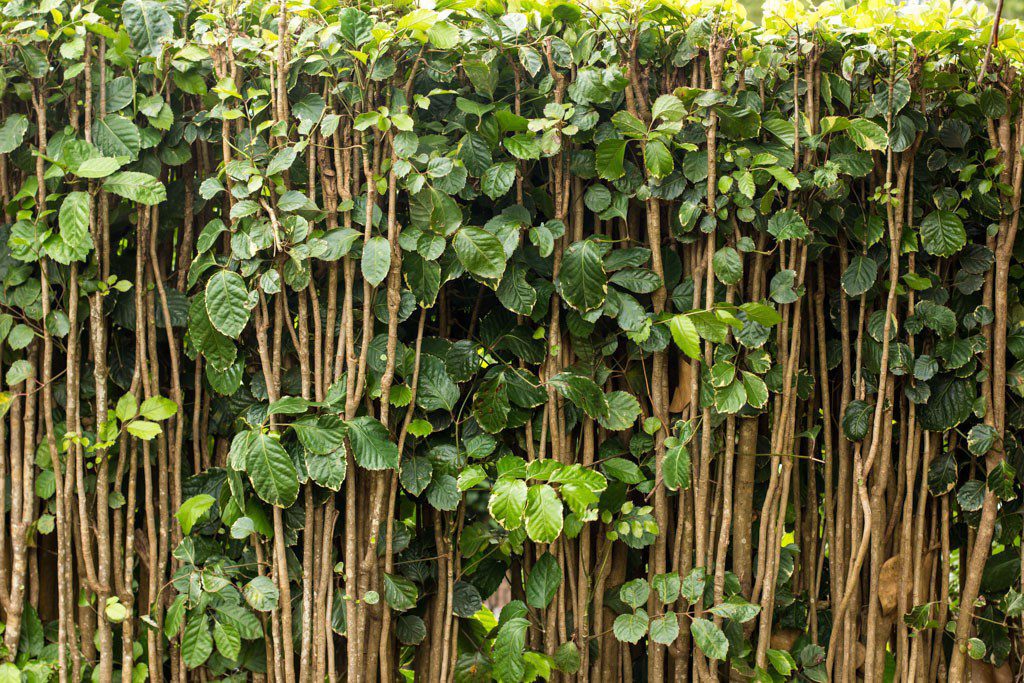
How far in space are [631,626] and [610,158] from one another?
1.06 m

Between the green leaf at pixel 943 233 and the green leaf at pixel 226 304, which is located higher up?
the green leaf at pixel 943 233

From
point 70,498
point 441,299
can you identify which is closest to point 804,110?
point 441,299

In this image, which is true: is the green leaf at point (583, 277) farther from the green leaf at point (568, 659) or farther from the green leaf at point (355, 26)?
the green leaf at point (568, 659)

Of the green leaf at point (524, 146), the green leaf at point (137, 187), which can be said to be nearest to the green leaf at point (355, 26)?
the green leaf at point (524, 146)

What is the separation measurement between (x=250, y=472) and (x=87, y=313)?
23.9 inches

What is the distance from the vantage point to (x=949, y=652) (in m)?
1.96


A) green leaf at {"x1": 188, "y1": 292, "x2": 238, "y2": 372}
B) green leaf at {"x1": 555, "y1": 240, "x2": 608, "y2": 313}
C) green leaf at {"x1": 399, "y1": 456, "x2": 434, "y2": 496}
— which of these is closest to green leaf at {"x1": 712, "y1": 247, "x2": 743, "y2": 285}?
green leaf at {"x1": 555, "y1": 240, "x2": 608, "y2": 313}

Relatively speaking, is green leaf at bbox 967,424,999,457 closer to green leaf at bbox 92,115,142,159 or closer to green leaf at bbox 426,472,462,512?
green leaf at bbox 426,472,462,512

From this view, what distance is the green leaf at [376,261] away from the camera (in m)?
1.69

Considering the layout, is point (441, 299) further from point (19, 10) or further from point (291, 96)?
point (19, 10)

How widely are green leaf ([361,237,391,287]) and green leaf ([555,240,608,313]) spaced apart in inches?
15.6

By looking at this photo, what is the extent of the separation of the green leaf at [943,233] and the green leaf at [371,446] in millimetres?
1331

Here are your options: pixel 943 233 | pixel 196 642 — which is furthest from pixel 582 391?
pixel 196 642

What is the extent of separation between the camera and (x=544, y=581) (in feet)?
5.93
